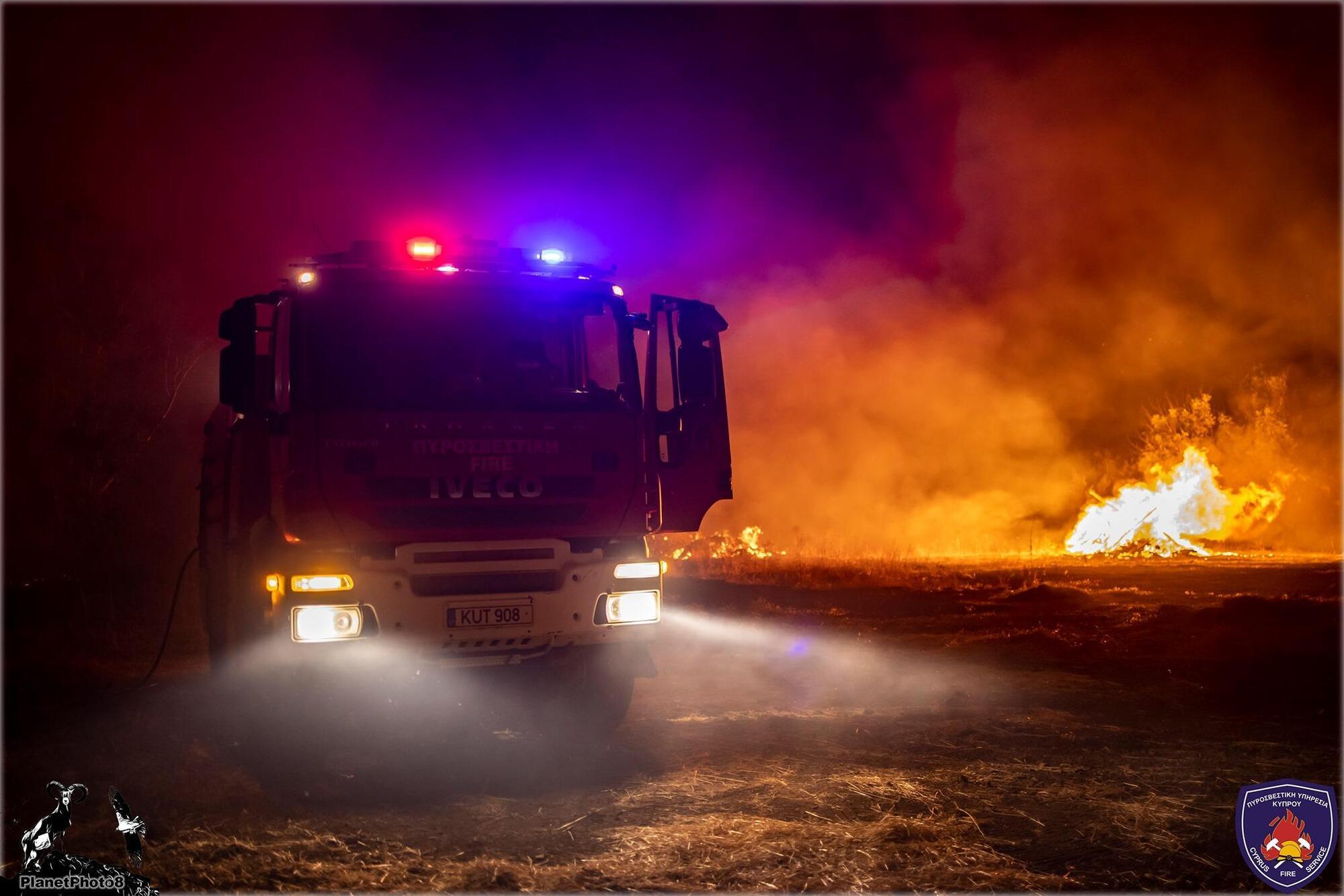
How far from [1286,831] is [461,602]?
4170 millimetres

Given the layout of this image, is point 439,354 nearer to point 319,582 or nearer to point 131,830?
point 319,582

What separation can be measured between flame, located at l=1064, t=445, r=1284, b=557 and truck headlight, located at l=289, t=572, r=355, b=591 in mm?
24308

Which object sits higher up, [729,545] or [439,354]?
[439,354]

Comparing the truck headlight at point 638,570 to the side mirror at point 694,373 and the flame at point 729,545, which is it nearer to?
the side mirror at point 694,373

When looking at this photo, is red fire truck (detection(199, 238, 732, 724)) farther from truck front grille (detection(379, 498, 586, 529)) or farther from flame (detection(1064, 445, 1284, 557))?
flame (detection(1064, 445, 1284, 557))

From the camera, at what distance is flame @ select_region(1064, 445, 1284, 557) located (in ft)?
85.9

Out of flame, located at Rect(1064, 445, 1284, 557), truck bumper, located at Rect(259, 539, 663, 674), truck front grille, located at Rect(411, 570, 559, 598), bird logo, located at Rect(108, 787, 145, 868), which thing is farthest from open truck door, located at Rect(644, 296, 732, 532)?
flame, located at Rect(1064, 445, 1284, 557)

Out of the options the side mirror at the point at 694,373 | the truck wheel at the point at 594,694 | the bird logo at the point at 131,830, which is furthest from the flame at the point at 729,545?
the bird logo at the point at 131,830

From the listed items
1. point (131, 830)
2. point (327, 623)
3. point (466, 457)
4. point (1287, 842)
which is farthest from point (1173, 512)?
point (131, 830)

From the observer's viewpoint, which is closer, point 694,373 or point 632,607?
point 632,607

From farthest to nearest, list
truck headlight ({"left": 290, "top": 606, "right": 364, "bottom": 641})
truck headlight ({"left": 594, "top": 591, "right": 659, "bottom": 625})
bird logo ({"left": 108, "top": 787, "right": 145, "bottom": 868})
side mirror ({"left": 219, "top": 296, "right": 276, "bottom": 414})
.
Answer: truck headlight ({"left": 594, "top": 591, "right": 659, "bottom": 625})
side mirror ({"left": 219, "top": 296, "right": 276, "bottom": 414})
truck headlight ({"left": 290, "top": 606, "right": 364, "bottom": 641})
bird logo ({"left": 108, "top": 787, "right": 145, "bottom": 868})

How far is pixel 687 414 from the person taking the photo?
6484 mm

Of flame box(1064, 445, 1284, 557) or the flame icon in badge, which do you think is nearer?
the flame icon in badge

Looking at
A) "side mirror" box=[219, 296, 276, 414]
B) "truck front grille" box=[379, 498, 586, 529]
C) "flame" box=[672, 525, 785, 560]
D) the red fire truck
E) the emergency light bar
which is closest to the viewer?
the red fire truck
